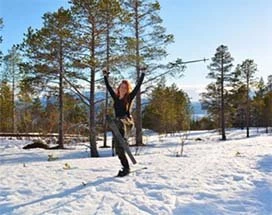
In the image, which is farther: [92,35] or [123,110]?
[92,35]

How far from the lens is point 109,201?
233 inches

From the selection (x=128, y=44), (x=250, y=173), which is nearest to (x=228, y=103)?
(x=128, y=44)

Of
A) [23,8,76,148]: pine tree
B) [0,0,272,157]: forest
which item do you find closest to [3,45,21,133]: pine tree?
[0,0,272,157]: forest

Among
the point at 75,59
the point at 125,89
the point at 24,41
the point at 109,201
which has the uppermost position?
the point at 24,41

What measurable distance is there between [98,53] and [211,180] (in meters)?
10.9

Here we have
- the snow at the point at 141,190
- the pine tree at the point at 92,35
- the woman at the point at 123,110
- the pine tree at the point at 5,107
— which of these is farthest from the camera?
the pine tree at the point at 5,107

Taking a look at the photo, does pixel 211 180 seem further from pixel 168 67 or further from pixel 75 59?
pixel 168 67

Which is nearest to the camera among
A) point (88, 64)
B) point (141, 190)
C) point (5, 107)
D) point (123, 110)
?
point (141, 190)

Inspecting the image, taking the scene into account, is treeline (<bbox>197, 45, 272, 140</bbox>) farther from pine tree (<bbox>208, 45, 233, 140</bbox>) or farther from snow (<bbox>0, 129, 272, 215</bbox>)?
snow (<bbox>0, 129, 272, 215</bbox>)

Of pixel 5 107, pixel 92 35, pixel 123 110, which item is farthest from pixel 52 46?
pixel 5 107

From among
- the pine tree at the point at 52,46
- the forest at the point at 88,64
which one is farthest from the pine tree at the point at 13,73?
the pine tree at the point at 52,46

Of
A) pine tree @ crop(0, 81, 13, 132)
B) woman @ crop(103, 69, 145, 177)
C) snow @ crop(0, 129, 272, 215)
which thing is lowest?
snow @ crop(0, 129, 272, 215)

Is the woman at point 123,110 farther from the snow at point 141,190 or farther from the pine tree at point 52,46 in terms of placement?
the pine tree at point 52,46

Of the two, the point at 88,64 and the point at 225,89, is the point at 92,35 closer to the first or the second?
the point at 88,64
